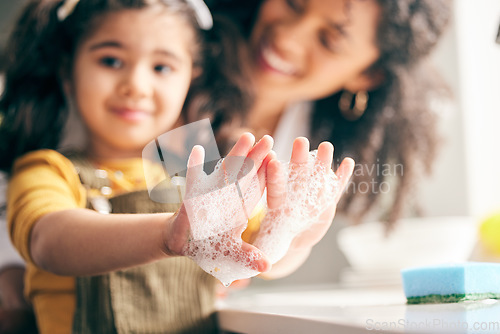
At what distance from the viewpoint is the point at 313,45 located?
810 millimetres

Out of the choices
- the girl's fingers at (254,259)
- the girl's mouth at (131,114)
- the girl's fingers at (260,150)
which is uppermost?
the girl's mouth at (131,114)

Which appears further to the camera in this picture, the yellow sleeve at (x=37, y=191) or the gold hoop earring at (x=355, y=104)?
the gold hoop earring at (x=355, y=104)

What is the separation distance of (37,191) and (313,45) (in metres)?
0.49

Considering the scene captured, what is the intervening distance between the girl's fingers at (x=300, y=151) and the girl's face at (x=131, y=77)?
0.18 meters

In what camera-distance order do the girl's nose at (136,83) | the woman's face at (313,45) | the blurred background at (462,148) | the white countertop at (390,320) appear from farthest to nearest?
the blurred background at (462,148), the woman's face at (313,45), the girl's nose at (136,83), the white countertop at (390,320)

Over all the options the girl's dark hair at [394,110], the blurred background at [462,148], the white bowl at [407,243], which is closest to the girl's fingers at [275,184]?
the girl's dark hair at [394,110]

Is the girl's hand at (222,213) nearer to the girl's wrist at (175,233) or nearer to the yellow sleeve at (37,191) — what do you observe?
the girl's wrist at (175,233)

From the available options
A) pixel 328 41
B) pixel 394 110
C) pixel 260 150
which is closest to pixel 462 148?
pixel 394 110

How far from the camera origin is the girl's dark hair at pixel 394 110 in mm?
822

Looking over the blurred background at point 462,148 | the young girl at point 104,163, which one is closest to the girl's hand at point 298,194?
the young girl at point 104,163

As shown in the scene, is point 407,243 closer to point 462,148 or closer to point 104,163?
point 462,148

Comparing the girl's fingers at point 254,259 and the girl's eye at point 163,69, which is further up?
the girl's eye at point 163,69

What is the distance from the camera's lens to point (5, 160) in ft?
2.13

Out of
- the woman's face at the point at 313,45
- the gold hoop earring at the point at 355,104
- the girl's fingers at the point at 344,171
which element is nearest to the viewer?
the girl's fingers at the point at 344,171
